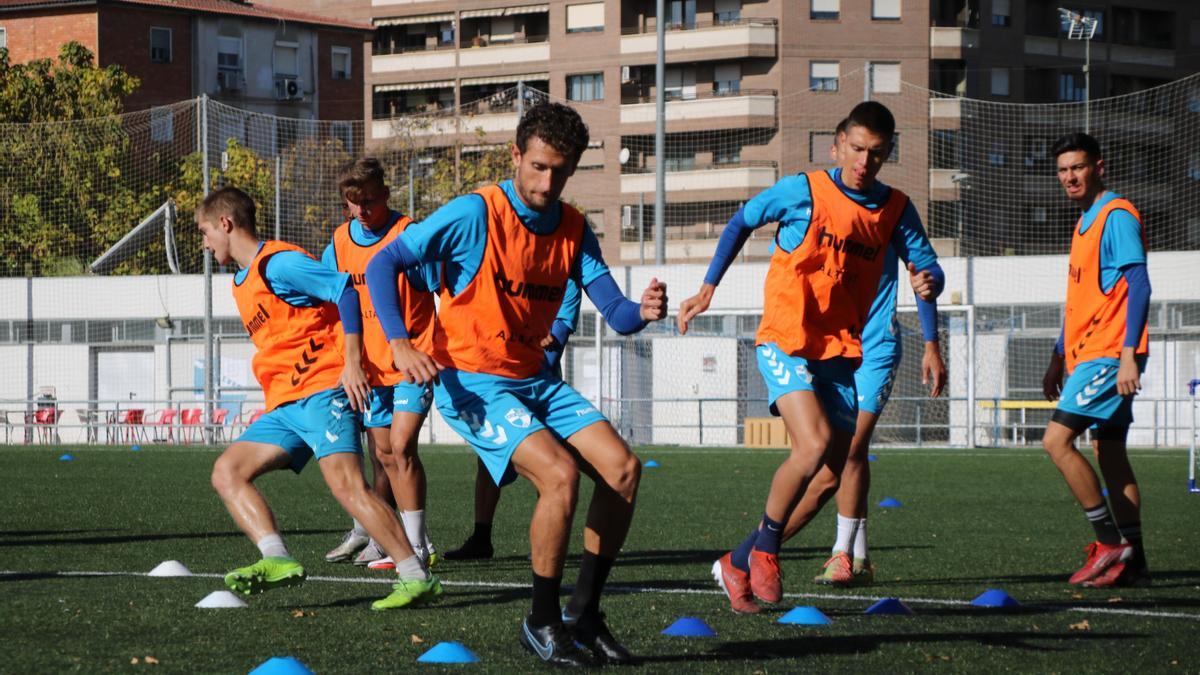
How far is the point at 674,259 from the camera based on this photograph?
56.0m

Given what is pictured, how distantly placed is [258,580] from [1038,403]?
77.0 feet

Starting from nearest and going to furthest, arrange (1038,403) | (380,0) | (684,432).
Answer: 1. (1038,403)
2. (684,432)
3. (380,0)

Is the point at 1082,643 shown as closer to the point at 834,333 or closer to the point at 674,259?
the point at 834,333

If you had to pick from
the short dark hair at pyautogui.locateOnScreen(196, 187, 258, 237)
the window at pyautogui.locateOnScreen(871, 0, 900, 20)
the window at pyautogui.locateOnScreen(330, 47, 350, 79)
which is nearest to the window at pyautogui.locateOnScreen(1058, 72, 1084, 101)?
the window at pyautogui.locateOnScreen(871, 0, 900, 20)

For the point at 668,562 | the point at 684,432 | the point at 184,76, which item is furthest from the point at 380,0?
the point at 668,562

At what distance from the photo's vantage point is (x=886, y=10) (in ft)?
193

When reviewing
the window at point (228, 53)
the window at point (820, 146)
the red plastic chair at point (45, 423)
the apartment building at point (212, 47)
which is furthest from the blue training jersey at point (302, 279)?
the window at point (228, 53)

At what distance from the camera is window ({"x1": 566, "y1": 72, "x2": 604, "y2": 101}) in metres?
63.2

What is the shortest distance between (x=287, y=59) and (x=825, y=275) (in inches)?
2258

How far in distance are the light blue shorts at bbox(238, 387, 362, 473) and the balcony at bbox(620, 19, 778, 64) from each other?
5408 centimetres

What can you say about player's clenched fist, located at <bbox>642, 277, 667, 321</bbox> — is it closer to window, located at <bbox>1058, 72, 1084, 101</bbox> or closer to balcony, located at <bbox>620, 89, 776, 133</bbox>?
balcony, located at <bbox>620, 89, 776, 133</bbox>

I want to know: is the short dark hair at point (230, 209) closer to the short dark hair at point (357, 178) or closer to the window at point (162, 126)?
the short dark hair at point (357, 178)

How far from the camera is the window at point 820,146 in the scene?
51.1 metres

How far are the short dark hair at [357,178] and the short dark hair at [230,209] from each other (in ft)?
4.31
